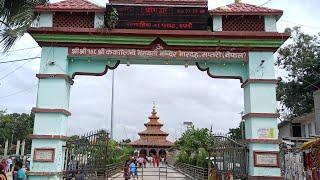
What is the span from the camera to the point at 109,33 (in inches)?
387

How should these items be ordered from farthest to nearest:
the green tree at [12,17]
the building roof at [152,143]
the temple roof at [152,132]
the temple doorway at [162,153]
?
the temple roof at [152,132] → the temple doorway at [162,153] → the building roof at [152,143] → the green tree at [12,17]

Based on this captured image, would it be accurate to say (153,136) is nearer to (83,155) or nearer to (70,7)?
(83,155)

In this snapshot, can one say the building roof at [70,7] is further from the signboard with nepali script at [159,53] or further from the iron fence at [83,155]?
the iron fence at [83,155]

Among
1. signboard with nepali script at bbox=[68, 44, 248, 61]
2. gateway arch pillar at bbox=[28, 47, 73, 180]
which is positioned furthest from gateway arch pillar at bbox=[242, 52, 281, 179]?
gateway arch pillar at bbox=[28, 47, 73, 180]

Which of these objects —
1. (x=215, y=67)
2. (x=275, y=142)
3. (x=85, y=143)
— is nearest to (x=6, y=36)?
(x=85, y=143)

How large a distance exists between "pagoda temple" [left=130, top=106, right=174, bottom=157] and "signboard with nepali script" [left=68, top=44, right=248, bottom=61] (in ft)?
155

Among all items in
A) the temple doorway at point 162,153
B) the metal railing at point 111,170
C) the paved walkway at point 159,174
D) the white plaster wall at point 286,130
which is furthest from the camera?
the temple doorway at point 162,153

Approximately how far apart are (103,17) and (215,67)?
10.8 feet

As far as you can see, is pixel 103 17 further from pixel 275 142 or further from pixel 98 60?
pixel 275 142

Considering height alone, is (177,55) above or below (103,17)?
below

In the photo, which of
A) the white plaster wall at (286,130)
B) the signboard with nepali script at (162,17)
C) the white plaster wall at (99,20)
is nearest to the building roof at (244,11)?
the signboard with nepali script at (162,17)

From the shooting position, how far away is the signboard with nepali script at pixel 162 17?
9969 millimetres

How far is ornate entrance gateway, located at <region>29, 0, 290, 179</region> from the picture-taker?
952cm

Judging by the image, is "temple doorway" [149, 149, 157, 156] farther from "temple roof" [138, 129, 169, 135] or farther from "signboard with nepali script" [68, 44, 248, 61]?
"signboard with nepali script" [68, 44, 248, 61]
